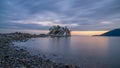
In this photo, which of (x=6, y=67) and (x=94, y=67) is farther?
(x=94, y=67)

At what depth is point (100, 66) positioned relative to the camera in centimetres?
1844

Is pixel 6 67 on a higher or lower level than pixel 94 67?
higher

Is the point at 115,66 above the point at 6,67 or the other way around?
the other way around

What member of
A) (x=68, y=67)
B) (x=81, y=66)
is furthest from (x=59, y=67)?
(x=81, y=66)

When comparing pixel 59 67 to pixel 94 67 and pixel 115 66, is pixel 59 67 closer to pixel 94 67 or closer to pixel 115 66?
pixel 94 67

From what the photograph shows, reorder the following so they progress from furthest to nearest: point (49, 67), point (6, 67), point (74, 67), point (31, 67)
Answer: point (74, 67) → point (49, 67) → point (31, 67) → point (6, 67)

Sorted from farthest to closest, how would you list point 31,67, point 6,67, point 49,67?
1. point 49,67
2. point 31,67
3. point 6,67

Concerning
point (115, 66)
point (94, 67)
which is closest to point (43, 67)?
point (94, 67)

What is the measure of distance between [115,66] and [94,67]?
10.8ft

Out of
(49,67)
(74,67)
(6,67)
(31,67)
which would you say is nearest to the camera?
(6,67)

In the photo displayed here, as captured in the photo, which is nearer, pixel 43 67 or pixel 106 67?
pixel 43 67

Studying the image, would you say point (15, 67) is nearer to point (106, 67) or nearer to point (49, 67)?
point (49, 67)

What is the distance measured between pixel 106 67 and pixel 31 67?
34.3 feet

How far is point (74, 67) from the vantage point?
17.4 meters
